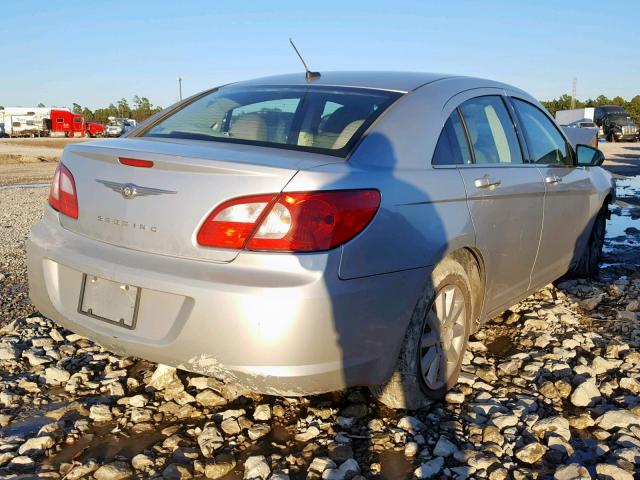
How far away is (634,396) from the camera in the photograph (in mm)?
3170

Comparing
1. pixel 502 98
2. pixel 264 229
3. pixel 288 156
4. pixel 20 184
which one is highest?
pixel 502 98

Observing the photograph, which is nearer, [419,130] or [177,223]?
[177,223]

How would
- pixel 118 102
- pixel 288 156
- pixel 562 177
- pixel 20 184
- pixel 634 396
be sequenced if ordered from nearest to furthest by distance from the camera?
pixel 288 156 < pixel 634 396 < pixel 562 177 < pixel 20 184 < pixel 118 102

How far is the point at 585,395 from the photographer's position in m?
3.10

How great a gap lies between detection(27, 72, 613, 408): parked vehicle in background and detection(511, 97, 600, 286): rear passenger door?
66cm

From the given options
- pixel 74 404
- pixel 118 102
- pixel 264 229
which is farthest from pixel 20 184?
pixel 118 102

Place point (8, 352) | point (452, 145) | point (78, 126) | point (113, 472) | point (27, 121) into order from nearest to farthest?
point (113, 472)
point (452, 145)
point (8, 352)
point (78, 126)
point (27, 121)

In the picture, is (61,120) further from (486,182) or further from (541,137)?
(486,182)

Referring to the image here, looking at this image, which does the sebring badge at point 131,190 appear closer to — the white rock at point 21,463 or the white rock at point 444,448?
the white rock at point 21,463

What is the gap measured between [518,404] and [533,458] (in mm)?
498

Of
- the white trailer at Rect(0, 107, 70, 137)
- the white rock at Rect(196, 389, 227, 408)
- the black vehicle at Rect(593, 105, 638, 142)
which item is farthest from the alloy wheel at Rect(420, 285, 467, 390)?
the white trailer at Rect(0, 107, 70, 137)

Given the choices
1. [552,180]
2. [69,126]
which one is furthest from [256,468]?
[69,126]

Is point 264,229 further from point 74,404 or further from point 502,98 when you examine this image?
point 502,98

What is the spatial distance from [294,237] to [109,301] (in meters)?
0.84
